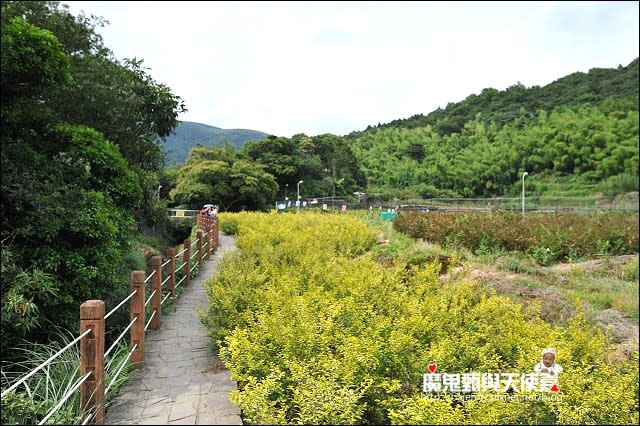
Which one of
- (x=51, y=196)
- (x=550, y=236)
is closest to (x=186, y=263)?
(x=51, y=196)

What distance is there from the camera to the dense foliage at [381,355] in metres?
2.83

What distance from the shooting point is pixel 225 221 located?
20.2m

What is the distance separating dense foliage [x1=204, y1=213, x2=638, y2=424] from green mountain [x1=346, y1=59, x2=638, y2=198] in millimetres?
3570

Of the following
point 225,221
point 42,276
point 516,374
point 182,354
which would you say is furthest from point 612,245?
point 225,221

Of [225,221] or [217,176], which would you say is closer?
[225,221]

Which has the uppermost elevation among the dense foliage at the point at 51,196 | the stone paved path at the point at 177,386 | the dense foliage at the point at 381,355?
the dense foliage at the point at 51,196

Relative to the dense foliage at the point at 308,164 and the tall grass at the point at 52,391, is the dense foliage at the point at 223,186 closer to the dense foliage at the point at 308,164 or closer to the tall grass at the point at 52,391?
the dense foliage at the point at 308,164

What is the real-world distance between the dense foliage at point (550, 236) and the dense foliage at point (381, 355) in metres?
4.41

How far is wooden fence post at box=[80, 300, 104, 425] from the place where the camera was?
320 cm

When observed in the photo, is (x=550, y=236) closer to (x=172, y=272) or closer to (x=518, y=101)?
(x=172, y=272)

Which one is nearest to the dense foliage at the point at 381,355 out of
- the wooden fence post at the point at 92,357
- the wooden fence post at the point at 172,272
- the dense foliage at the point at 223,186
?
the wooden fence post at the point at 92,357

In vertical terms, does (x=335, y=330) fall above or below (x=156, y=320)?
above

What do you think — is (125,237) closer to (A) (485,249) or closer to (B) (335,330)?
(B) (335,330)

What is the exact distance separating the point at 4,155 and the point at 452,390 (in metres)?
5.93
